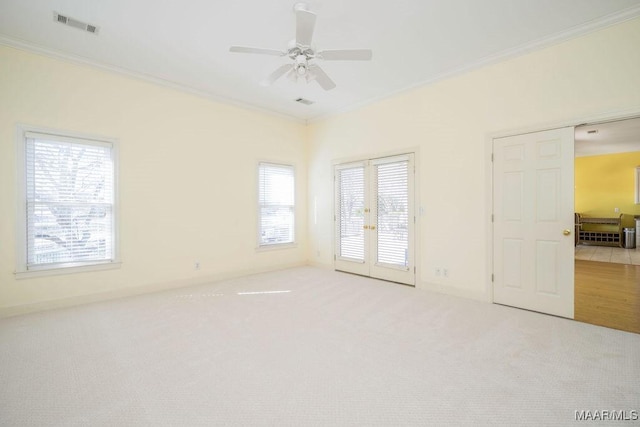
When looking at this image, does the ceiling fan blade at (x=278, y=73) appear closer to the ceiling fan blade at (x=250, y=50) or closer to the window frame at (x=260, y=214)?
the ceiling fan blade at (x=250, y=50)

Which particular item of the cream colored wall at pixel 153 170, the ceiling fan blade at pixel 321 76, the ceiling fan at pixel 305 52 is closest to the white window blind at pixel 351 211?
the cream colored wall at pixel 153 170

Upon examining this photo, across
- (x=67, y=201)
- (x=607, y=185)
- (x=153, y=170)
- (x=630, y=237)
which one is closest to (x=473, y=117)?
(x=153, y=170)

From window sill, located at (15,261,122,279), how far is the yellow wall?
1294 cm

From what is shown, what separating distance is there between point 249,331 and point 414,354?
5.35 feet

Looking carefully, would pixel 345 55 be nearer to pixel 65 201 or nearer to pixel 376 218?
pixel 376 218

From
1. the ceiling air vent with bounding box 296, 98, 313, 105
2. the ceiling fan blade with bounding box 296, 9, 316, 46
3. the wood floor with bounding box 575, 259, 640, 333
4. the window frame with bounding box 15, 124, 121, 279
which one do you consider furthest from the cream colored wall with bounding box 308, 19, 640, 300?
the window frame with bounding box 15, 124, 121, 279

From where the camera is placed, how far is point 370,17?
3.05 meters

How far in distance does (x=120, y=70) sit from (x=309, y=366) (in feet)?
15.0

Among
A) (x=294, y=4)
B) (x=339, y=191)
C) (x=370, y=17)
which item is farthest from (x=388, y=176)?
(x=294, y=4)

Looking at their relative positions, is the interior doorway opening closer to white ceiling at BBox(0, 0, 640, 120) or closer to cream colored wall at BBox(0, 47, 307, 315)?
white ceiling at BBox(0, 0, 640, 120)

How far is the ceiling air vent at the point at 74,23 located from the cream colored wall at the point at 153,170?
864 millimetres

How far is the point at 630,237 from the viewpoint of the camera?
8664 mm

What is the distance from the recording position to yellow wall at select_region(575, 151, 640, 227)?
9.02 meters

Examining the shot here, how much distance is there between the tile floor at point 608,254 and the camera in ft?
22.2
